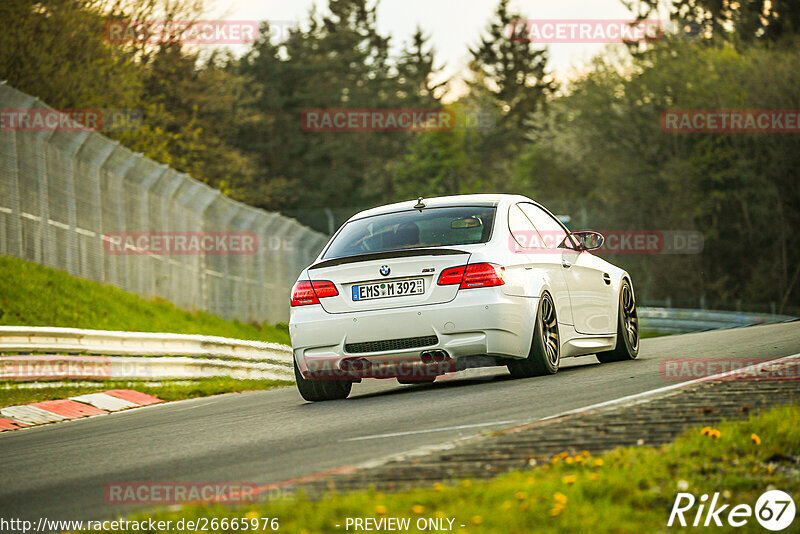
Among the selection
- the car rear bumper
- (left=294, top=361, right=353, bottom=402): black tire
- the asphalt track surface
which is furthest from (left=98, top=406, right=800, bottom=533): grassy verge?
(left=294, top=361, right=353, bottom=402): black tire

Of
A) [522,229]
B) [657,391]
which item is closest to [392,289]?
[522,229]

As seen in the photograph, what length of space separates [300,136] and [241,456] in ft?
241

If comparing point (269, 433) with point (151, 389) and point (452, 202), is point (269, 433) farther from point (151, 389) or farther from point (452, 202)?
point (151, 389)

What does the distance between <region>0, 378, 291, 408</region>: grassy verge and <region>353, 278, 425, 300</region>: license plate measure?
4.87 m

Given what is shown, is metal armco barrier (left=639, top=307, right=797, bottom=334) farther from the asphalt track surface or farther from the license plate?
the license plate

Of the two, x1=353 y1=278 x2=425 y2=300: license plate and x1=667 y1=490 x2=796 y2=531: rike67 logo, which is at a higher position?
x1=353 y1=278 x2=425 y2=300: license plate

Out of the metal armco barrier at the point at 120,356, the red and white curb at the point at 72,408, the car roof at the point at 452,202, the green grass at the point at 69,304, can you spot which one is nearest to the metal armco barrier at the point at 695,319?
the green grass at the point at 69,304

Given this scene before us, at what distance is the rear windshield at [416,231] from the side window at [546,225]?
85 centimetres

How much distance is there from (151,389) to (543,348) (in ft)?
19.8

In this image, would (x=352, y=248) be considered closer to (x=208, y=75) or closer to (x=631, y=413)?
(x=631, y=413)

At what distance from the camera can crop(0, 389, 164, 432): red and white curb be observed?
11.5 m

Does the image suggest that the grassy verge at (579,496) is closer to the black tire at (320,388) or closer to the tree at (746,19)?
the black tire at (320,388)

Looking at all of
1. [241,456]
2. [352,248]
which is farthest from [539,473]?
[352,248]

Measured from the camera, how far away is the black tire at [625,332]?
40.8 feet
